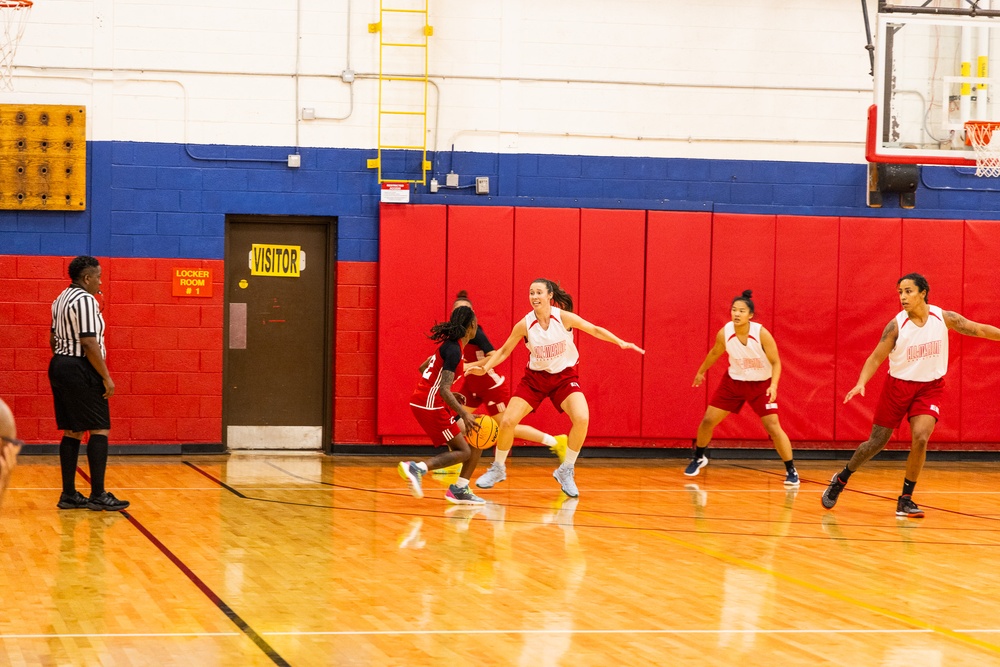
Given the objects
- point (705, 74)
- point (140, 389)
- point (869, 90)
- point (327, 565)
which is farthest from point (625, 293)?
point (327, 565)

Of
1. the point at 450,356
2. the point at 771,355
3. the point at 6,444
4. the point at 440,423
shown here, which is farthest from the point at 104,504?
the point at 6,444

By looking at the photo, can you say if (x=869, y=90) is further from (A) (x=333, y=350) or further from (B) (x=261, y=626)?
(B) (x=261, y=626)

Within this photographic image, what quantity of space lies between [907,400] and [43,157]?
8332 millimetres

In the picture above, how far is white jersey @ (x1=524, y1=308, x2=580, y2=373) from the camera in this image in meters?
9.34

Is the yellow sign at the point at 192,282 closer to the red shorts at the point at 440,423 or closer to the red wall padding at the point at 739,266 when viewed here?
the red shorts at the point at 440,423

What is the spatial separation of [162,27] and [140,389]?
3624mm

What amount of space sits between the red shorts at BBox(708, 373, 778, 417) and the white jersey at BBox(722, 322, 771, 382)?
6 centimetres

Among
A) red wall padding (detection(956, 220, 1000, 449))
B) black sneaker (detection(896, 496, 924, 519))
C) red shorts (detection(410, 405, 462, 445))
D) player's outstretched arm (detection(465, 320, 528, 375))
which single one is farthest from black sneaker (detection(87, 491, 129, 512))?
red wall padding (detection(956, 220, 1000, 449))

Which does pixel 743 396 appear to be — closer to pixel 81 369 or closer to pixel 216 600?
pixel 81 369

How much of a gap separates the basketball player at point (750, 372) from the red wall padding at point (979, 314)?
11.0 feet

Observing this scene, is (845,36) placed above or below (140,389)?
above

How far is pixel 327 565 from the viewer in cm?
672

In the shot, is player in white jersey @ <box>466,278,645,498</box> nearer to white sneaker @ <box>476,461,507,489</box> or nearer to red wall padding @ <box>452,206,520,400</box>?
white sneaker @ <box>476,461,507,489</box>

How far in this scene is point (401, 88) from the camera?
1248cm
